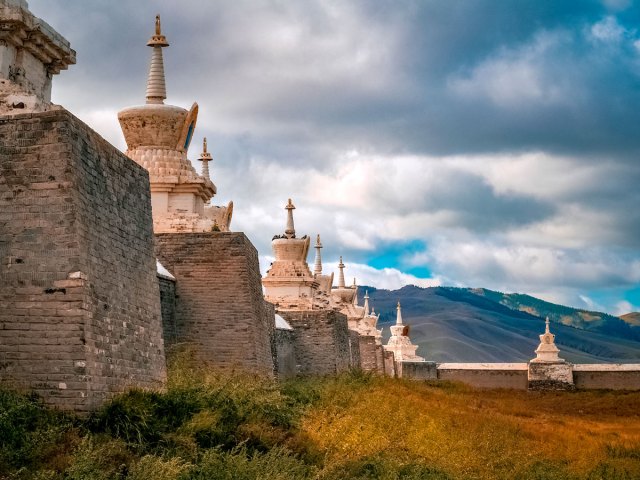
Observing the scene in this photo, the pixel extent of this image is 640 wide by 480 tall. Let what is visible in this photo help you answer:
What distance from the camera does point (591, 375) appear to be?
50.2 meters

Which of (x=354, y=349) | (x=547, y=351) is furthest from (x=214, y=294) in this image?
(x=547, y=351)

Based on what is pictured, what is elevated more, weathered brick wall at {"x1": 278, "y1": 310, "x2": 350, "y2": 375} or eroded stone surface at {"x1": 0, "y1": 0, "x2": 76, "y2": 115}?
eroded stone surface at {"x1": 0, "y1": 0, "x2": 76, "y2": 115}

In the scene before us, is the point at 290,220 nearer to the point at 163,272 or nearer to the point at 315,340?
the point at 315,340

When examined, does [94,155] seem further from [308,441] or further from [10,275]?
[308,441]

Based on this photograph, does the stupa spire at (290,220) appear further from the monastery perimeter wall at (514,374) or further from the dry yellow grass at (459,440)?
the monastery perimeter wall at (514,374)

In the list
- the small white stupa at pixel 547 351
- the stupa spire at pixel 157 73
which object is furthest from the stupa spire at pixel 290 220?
the small white stupa at pixel 547 351

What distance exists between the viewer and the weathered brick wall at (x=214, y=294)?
19625 millimetres

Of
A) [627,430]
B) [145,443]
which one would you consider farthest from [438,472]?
[627,430]

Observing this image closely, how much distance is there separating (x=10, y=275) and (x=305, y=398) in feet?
28.1

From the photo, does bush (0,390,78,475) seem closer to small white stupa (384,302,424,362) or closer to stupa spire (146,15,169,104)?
stupa spire (146,15,169,104)

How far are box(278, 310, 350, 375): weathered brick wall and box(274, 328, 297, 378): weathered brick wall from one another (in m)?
0.50

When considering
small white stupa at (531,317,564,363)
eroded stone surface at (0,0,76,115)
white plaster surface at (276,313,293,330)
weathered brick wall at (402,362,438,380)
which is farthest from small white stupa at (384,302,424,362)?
eroded stone surface at (0,0,76,115)

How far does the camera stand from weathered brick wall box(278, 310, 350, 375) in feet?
103

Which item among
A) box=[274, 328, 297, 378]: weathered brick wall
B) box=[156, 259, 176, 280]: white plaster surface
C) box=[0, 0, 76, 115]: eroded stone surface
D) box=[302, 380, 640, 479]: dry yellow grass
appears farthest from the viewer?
box=[274, 328, 297, 378]: weathered brick wall
